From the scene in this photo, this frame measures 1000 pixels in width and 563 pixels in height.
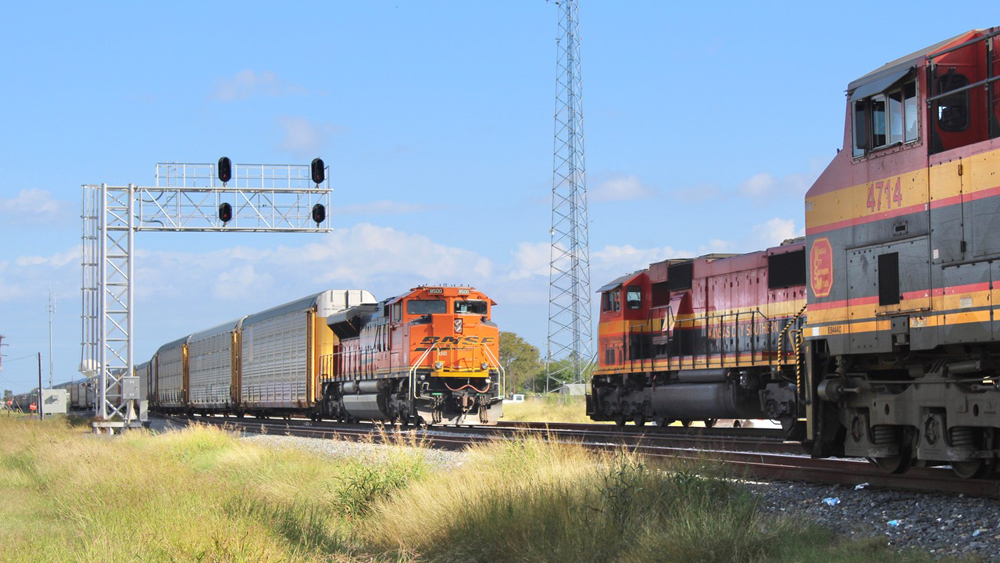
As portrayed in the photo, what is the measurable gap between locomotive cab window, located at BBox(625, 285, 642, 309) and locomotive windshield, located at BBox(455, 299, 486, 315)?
396 centimetres

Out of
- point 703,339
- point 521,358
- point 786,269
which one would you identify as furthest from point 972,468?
point 521,358

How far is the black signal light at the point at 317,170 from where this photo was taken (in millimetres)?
27438

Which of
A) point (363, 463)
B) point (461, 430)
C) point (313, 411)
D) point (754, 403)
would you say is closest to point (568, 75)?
point (313, 411)

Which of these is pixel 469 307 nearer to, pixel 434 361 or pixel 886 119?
pixel 434 361

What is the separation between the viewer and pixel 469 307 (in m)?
24.5

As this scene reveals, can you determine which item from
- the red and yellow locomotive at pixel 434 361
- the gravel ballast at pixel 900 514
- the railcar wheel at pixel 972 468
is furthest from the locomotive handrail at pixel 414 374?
the railcar wheel at pixel 972 468

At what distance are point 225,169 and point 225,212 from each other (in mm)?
2368

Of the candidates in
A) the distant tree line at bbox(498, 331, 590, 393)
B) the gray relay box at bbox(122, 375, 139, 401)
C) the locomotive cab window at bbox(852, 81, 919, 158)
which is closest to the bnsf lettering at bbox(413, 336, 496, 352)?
the gray relay box at bbox(122, 375, 139, 401)

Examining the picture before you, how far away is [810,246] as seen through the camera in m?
10.4

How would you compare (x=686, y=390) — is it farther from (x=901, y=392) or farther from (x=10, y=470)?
(x=10, y=470)

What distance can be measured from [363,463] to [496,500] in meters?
3.66

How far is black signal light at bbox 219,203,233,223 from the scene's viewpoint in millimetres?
28250

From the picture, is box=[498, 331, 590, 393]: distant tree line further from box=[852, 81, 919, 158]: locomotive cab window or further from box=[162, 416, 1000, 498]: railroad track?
box=[852, 81, 919, 158]: locomotive cab window

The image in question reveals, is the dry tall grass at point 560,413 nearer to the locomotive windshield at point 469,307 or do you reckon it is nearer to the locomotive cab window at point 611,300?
the locomotive windshield at point 469,307
